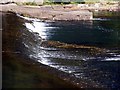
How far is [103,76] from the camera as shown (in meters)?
13.8

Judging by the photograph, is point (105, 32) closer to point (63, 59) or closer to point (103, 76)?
point (63, 59)

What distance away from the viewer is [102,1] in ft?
174

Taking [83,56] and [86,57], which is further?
[83,56]

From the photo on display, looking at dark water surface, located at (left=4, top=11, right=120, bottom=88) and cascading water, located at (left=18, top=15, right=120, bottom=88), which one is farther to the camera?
cascading water, located at (left=18, top=15, right=120, bottom=88)

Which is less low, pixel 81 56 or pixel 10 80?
pixel 10 80

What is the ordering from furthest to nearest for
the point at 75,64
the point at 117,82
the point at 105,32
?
the point at 105,32, the point at 75,64, the point at 117,82

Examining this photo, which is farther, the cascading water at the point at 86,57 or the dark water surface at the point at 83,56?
the cascading water at the point at 86,57

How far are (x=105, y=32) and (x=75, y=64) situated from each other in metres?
13.7

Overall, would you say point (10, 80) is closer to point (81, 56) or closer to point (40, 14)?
point (81, 56)

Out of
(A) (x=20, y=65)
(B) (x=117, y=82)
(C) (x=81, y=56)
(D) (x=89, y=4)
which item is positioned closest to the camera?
(A) (x=20, y=65)

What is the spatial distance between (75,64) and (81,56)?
2.04 meters

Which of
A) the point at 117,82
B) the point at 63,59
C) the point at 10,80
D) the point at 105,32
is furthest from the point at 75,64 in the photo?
the point at 105,32

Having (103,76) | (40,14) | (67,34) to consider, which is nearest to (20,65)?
(103,76)

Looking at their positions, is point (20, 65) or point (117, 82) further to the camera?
point (117, 82)
